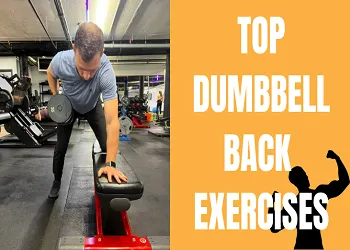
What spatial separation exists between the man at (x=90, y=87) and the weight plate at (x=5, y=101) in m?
2.37

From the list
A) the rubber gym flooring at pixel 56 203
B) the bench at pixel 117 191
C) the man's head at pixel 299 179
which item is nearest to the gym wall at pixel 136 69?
the rubber gym flooring at pixel 56 203

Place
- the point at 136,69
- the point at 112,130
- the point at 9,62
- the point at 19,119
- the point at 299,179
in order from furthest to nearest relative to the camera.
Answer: the point at 136,69, the point at 9,62, the point at 19,119, the point at 112,130, the point at 299,179

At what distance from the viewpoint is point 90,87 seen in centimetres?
154

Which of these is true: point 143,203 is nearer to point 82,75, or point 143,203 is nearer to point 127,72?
point 82,75

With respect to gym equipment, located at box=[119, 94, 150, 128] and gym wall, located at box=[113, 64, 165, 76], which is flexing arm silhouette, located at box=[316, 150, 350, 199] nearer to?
gym equipment, located at box=[119, 94, 150, 128]

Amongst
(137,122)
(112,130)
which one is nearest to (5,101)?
(112,130)

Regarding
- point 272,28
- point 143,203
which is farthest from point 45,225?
point 272,28

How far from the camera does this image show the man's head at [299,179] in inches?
44.0

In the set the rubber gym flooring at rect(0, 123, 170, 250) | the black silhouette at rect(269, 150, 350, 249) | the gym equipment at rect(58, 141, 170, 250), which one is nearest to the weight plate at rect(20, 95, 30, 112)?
the rubber gym flooring at rect(0, 123, 170, 250)

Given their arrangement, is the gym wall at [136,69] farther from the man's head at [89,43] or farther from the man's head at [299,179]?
the man's head at [299,179]

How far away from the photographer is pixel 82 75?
1.42m

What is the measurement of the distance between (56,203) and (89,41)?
126 cm

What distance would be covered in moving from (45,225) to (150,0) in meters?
3.64

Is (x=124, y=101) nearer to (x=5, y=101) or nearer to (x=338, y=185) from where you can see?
(x=5, y=101)
